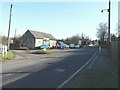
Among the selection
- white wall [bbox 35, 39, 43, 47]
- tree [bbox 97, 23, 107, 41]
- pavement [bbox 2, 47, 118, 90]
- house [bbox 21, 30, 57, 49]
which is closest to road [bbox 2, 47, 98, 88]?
pavement [bbox 2, 47, 118, 90]

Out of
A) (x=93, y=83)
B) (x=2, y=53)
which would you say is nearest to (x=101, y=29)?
(x=2, y=53)

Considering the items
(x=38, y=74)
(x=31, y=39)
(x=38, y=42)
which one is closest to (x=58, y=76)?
(x=38, y=74)

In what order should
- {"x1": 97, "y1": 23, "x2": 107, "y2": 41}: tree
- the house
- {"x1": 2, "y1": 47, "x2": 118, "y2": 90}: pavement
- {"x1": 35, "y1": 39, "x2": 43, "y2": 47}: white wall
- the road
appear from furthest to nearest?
{"x1": 97, "y1": 23, "x2": 107, "y2": 41}: tree
{"x1": 35, "y1": 39, "x2": 43, "y2": 47}: white wall
the house
the road
{"x1": 2, "y1": 47, "x2": 118, "y2": 90}: pavement

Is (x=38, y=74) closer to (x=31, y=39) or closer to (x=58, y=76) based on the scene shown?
(x=58, y=76)

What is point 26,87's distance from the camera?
11.6 metres

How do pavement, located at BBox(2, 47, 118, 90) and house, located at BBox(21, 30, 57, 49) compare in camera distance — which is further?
house, located at BBox(21, 30, 57, 49)

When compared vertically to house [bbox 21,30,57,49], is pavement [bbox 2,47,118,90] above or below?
below

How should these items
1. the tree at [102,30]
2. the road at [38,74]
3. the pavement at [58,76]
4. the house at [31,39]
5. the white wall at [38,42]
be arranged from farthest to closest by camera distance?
the tree at [102,30] → the white wall at [38,42] → the house at [31,39] → the road at [38,74] → the pavement at [58,76]

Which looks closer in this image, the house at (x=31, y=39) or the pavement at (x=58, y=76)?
the pavement at (x=58, y=76)

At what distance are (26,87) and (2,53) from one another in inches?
841

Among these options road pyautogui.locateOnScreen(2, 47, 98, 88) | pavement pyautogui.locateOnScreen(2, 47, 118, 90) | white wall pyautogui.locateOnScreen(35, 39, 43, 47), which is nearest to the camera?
pavement pyautogui.locateOnScreen(2, 47, 118, 90)

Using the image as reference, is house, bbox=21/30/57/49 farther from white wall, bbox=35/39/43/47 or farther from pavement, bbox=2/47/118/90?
pavement, bbox=2/47/118/90

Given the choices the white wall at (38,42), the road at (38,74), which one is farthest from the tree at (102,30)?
the road at (38,74)

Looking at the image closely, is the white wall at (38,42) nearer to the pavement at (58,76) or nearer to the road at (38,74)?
the road at (38,74)
